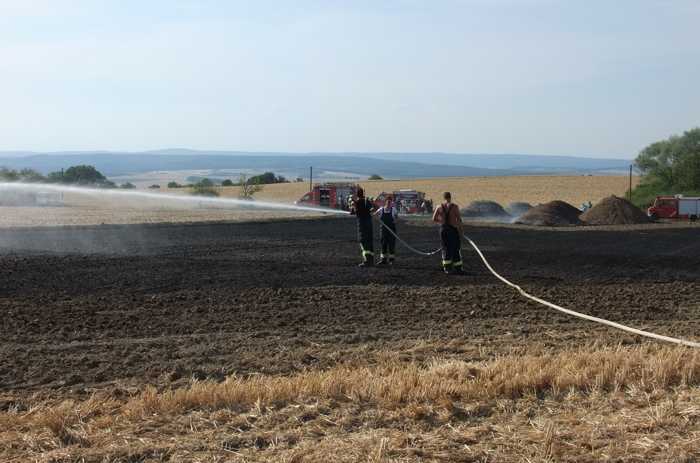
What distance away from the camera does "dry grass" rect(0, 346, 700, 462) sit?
5332 millimetres

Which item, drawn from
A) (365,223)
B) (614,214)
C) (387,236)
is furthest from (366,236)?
(614,214)

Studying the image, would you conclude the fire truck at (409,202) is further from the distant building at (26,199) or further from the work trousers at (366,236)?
the work trousers at (366,236)

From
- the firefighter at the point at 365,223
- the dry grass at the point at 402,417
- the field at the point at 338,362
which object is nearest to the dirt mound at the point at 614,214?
the field at the point at 338,362

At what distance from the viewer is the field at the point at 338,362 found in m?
5.56

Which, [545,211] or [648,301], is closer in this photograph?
[648,301]

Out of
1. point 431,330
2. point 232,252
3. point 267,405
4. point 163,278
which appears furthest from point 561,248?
point 267,405

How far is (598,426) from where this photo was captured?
5758 millimetres

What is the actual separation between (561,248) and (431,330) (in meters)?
13.2

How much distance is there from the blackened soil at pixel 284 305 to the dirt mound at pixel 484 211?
18.7 metres

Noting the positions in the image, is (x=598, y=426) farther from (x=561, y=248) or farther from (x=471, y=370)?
(x=561, y=248)

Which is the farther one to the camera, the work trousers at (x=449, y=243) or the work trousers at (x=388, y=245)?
the work trousers at (x=388, y=245)

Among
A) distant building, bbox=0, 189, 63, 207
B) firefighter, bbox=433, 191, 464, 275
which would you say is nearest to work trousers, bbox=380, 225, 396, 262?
firefighter, bbox=433, 191, 464, 275

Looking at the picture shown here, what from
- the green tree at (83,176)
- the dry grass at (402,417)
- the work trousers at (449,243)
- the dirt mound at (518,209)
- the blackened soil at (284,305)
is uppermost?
the green tree at (83,176)

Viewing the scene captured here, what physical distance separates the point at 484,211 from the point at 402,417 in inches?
1490
